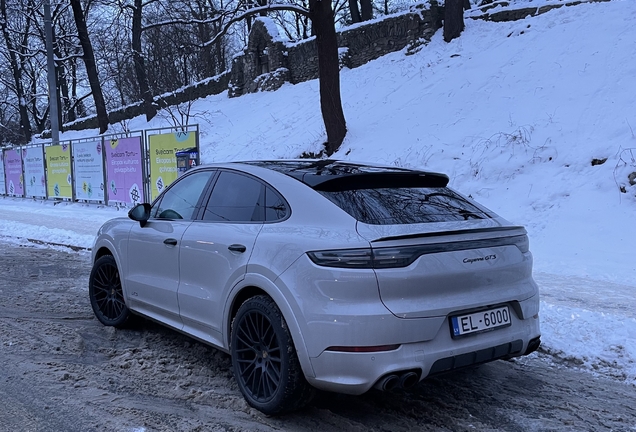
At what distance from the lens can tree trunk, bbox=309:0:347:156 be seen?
13.2 meters

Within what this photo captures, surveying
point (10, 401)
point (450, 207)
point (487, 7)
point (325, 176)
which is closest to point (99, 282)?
point (10, 401)

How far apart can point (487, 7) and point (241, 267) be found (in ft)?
62.8

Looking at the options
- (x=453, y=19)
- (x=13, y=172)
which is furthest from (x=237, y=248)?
(x=13, y=172)

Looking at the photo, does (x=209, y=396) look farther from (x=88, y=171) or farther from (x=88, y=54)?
(x=88, y=54)

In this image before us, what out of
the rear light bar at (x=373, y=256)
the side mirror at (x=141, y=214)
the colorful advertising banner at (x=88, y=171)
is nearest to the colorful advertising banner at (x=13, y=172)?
the colorful advertising banner at (x=88, y=171)

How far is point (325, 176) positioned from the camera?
150 inches

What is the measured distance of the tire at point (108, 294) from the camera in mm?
5419

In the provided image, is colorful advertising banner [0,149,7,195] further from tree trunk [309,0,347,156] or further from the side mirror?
the side mirror

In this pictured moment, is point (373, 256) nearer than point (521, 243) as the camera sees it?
Yes

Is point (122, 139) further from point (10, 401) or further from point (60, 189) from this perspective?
point (10, 401)

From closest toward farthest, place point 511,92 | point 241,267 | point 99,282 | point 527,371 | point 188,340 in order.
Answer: point 241,267
point 527,371
point 188,340
point 99,282
point 511,92

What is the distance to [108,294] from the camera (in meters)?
5.62

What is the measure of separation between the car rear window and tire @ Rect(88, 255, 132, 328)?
9.28 feet

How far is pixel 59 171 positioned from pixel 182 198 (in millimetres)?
16640
